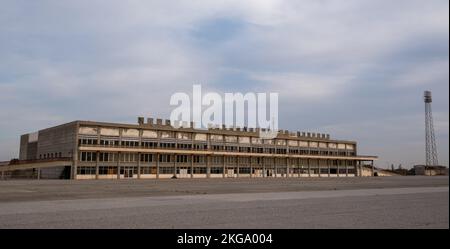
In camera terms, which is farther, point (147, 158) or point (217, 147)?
point (217, 147)

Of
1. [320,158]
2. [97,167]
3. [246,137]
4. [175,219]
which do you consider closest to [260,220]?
[175,219]

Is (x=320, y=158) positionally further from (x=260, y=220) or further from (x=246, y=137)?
(x=260, y=220)

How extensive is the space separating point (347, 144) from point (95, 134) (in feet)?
271

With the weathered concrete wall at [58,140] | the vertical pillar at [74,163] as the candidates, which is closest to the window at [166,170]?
the vertical pillar at [74,163]

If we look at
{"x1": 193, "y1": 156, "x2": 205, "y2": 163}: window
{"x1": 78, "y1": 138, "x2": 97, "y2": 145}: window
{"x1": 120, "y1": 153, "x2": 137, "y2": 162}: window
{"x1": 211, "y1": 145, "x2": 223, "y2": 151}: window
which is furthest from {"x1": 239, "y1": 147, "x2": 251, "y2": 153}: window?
{"x1": 78, "y1": 138, "x2": 97, "y2": 145}: window

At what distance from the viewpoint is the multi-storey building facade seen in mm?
87562

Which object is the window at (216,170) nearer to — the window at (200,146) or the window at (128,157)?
the window at (200,146)

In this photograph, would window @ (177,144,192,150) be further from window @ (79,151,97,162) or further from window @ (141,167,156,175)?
window @ (79,151,97,162)

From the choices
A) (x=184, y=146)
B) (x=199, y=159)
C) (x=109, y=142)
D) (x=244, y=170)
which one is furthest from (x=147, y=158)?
(x=244, y=170)
